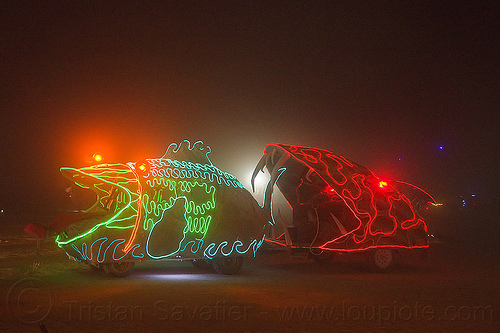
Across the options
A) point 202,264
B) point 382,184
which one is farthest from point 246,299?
point 382,184

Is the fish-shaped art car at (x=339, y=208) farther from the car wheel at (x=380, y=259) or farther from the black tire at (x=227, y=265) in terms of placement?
the black tire at (x=227, y=265)

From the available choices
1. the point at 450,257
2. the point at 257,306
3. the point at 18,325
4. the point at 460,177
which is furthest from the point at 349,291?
the point at 460,177

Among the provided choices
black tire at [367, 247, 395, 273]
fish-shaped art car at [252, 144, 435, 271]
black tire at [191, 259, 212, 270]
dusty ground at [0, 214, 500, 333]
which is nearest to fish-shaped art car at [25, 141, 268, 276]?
black tire at [191, 259, 212, 270]

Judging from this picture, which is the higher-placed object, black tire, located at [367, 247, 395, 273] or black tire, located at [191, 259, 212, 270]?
black tire, located at [367, 247, 395, 273]

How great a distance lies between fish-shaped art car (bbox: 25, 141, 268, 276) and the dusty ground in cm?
59

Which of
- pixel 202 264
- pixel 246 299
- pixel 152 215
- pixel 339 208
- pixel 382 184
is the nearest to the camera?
pixel 246 299

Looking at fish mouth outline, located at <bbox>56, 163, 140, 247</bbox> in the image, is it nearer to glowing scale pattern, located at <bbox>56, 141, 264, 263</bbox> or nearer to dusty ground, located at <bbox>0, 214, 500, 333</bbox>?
glowing scale pattern, located at <bbox>56, 141, 264, 263</bbox>

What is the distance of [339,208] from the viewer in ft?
51.0

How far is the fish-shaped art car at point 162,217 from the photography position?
11328 millimetres

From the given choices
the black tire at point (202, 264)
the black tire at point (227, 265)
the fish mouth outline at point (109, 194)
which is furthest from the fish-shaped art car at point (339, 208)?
the fish mouth outline at point (109, 194)

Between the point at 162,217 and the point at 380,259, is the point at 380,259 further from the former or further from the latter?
the point at 162,217

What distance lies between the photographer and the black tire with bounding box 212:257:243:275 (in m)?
13.0

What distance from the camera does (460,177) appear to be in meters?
47.8

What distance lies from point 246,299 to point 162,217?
134 inches
